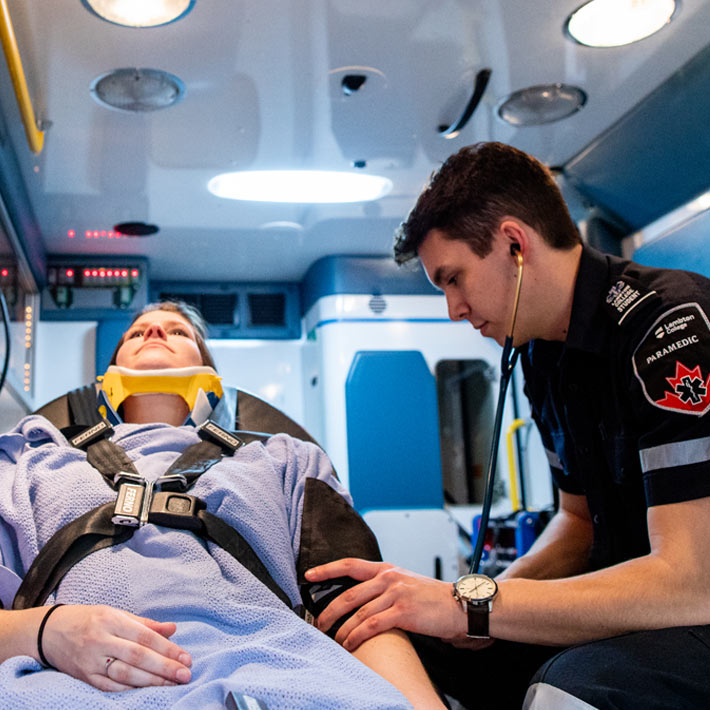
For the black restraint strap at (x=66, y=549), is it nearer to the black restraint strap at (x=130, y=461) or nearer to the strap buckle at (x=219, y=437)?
the black restraint strap at (x=130, y=461)

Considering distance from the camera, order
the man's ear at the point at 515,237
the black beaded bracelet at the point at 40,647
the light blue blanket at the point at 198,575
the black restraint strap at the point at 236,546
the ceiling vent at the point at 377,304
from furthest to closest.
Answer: the ceiling vent at the point at 377,304
the man's ear at the point at 515,237
the black restraint strap at the point at 236,546
the black beaded bracelet at the point at 40,647
the light blue blanket at the point at 198,575

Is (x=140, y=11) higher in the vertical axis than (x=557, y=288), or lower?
higher

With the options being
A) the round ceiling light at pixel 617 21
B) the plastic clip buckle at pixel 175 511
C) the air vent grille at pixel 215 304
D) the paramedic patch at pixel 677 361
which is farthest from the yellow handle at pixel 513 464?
the plastic clip buckle at pixel 175 511

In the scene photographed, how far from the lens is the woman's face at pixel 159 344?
1962 mm

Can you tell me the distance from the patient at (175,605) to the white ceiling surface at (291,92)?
1.31 metres

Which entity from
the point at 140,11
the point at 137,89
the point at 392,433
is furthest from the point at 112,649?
the point at 392,433

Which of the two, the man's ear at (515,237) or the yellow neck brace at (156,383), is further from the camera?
the yellow neck brace at (156,383)

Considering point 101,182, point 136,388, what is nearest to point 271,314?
point 101,182

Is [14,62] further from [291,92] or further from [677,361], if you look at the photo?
[677,361]

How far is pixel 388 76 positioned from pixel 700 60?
1.09 metres

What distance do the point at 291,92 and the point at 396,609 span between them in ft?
6.84

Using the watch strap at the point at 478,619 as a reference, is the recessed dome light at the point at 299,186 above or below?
above

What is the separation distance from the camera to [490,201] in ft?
5.63

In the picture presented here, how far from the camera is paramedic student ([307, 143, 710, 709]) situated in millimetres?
1233
